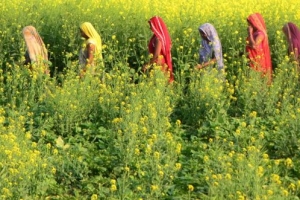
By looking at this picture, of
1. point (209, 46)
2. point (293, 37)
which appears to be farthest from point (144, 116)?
point (293, 37)

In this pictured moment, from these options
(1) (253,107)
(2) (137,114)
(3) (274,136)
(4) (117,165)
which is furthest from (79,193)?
(1) (253,107)

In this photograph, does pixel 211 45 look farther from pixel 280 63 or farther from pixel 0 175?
pixel 0 175

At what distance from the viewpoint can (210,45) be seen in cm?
1077

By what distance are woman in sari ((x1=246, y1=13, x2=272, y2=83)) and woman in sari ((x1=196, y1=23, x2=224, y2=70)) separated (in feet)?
1.33

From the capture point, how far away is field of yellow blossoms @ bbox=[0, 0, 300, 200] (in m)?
6.73

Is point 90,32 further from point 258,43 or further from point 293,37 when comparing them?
point 293,37

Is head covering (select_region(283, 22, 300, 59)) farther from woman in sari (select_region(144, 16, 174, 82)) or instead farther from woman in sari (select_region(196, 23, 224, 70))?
woman in sari (select_region(144, 16, 174, 82))

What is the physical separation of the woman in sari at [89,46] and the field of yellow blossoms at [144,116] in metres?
0.16

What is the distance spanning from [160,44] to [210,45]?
0.65m

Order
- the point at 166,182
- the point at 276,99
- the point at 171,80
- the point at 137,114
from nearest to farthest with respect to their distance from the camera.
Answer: the point at 166,182 → the point at 137,114 → the point at 276,99 → the point at 171,80

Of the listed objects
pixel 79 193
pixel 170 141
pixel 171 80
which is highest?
pixel 171 80

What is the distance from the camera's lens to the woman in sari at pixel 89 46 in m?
10.6

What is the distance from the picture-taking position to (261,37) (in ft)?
35.6

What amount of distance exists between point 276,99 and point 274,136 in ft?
3.14
